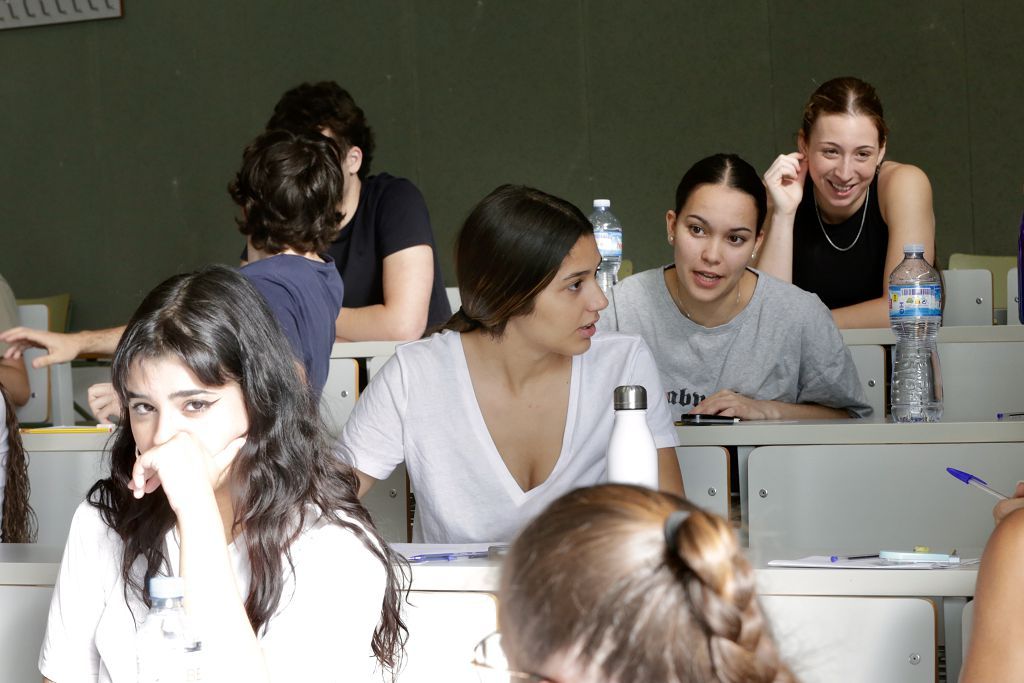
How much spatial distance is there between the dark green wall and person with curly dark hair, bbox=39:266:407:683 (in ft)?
14.0

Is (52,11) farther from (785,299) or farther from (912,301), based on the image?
(912,301)

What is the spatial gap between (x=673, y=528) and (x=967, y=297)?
2.80 meters

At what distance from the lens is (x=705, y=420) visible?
85.1 inches

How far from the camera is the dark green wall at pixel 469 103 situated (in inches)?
203

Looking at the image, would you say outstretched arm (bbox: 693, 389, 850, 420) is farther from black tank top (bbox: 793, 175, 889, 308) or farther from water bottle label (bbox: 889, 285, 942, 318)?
black tank top (bbox: 793, 175, 889, 308)

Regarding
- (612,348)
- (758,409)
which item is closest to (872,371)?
(758,409)

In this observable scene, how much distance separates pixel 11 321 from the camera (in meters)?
3.54

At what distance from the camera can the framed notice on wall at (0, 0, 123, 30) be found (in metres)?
6.18

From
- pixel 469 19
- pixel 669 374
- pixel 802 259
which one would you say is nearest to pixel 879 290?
pixel 802 259

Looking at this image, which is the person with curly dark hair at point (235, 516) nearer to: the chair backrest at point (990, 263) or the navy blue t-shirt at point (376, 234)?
the navy blue t-shirt at point (376, 234)

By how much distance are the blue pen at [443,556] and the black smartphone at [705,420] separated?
0.72m

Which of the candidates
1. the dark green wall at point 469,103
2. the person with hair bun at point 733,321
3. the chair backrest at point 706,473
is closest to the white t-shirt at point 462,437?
the chair backrest at point 706,473

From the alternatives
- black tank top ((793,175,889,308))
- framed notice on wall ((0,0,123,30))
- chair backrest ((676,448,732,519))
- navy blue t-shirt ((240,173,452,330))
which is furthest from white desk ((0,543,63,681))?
framed notice on wall ((0,0,123,30))

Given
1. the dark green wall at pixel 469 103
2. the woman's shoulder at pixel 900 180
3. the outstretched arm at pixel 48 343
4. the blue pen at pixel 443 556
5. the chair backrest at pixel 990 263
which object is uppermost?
the dark green wall at pixel 469 103
